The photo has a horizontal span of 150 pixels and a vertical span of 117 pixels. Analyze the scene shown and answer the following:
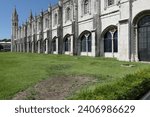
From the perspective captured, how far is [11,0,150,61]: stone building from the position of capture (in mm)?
24688

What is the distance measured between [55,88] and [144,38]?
14.5 meters

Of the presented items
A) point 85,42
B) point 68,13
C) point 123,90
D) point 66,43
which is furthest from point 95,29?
point 123,90

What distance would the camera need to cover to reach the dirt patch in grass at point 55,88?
11273 millimetres

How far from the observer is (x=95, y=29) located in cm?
3444

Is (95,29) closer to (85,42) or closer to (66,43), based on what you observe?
(85,42)

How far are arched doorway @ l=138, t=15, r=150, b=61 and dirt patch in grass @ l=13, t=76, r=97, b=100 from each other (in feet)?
39.0

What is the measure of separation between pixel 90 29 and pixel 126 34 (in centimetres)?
1248

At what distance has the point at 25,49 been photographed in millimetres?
78750

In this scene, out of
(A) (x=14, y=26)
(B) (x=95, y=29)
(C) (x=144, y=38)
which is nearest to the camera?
(C) (x=144, y=38)

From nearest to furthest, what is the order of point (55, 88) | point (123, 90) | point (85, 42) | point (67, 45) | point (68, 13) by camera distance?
point (123, 90)
point (55, 88)
point (85, 42)
point (68, 13)
point (67, 45)

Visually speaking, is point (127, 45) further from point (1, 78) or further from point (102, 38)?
point (1, 78)

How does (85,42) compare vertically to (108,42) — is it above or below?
above

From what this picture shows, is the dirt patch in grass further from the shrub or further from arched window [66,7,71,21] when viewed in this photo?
arched window [66,7,71,21]

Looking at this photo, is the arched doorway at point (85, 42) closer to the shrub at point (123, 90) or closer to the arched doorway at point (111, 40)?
the arched doorway at point (111, 40)
